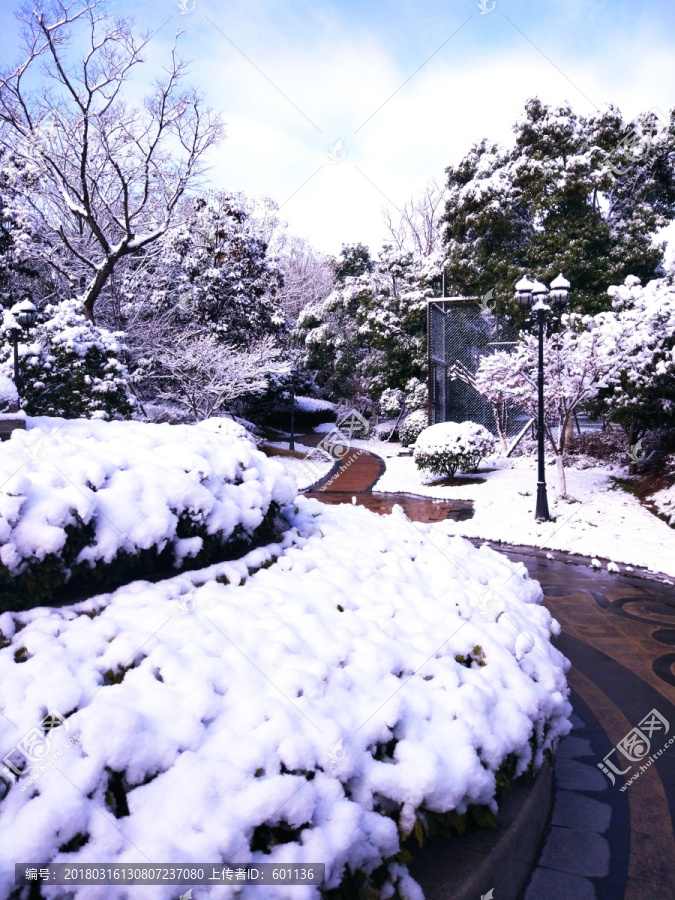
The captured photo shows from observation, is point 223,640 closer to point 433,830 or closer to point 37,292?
point 433,830

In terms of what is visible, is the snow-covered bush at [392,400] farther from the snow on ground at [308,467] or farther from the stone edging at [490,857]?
the stone edging at [490,857]

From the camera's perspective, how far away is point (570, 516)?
8867 mm

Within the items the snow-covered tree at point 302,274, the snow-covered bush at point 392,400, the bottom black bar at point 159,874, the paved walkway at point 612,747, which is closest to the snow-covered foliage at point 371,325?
the snow-covered bush at point 392,400

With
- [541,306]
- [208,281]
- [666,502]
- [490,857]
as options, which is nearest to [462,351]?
[541,306]

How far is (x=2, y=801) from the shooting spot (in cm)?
156

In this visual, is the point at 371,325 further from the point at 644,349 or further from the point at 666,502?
the point at 666,502

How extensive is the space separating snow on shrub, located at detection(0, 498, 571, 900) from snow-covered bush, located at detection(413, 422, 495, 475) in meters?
9.29

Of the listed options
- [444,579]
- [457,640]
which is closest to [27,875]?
[457,640]

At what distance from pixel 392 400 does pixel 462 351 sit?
6419mm

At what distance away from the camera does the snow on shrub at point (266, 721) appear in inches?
61.0

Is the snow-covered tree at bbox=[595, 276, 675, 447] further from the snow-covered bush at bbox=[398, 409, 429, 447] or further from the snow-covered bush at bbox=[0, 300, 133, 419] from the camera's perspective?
the snow-covered bush at bbox=[0, 300, 133, 419]

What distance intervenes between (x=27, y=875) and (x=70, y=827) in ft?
0.41

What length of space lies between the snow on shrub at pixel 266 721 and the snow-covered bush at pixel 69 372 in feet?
22.9

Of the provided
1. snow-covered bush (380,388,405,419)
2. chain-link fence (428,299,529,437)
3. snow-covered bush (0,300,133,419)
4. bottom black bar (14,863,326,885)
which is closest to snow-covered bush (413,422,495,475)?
chain-link fence (428,299,529,437)
